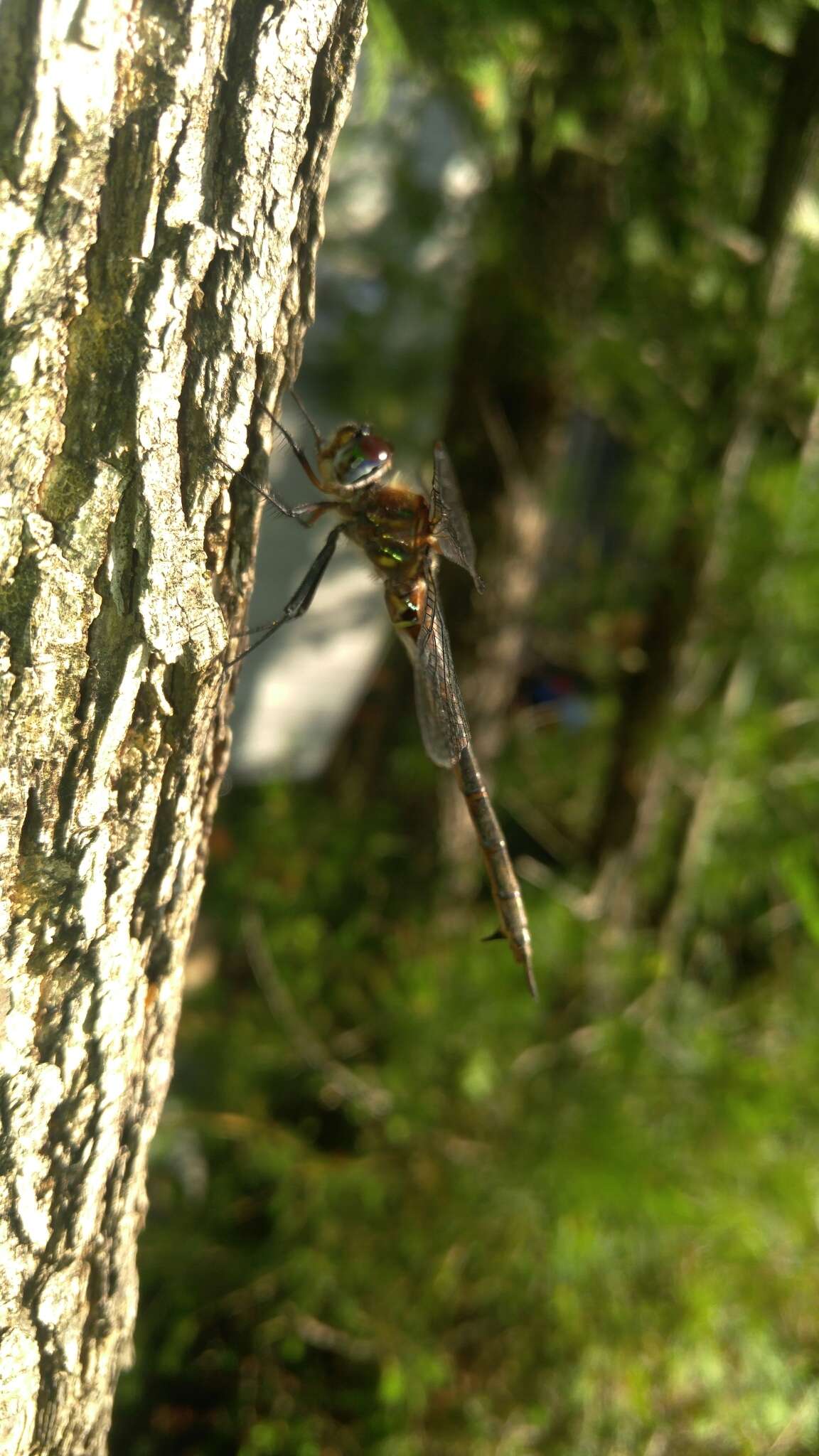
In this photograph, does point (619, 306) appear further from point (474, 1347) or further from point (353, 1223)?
point (474, 1347)

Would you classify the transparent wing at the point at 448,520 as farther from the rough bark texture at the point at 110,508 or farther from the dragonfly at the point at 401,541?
the rough bark texture at the point at 110,508

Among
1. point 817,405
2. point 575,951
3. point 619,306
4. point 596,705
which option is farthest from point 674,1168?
point 619,306

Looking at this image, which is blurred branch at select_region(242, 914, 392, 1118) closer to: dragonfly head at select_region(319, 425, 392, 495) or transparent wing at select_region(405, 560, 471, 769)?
transparent wing at select_region(405, 560, 471, 769)

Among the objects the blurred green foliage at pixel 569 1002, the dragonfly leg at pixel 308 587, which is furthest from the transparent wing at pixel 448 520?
the blurred green foliage at pixel 569 1002

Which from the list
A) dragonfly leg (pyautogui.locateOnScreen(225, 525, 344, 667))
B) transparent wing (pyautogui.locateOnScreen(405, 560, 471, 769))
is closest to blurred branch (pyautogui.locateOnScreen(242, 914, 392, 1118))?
transparent wing (pyautogui.locateOnScreen(405, 560, 471, 769))

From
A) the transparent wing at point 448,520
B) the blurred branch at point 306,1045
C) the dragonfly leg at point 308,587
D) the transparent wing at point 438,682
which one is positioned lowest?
the blurred branch at point 306,1045
